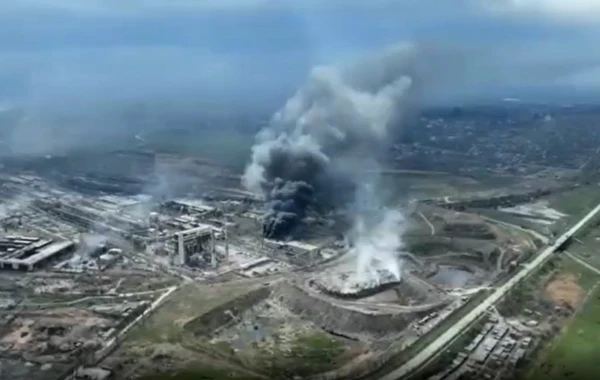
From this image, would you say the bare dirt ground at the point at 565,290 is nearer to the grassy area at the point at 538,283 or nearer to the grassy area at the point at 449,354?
the grassy area at the point at 538,283

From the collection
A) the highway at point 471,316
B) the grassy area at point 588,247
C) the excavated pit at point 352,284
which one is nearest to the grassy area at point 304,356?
the highway at point 471,316

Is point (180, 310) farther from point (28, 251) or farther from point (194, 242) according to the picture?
point (28, 251)

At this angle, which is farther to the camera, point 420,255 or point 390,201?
point 390,201

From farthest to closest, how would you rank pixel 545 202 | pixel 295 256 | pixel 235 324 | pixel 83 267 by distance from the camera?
pixel 545 202 < pixel 295 256 < pixel 83 267 < pixel 235 324

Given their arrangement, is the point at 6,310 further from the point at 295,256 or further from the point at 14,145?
the point at 14,145

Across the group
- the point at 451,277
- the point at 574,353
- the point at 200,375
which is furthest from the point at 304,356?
the point at 451,277

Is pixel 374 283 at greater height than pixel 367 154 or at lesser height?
lesser

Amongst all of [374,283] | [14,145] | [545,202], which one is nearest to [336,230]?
[374,283]
